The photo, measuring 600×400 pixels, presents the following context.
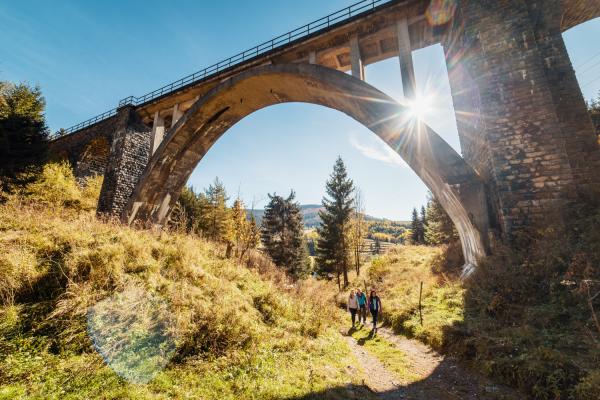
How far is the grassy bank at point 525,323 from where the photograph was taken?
378 cm

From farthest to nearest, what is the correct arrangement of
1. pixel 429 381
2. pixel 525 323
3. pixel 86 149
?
pixel 86 149
pixel 525 323
pixel 429 381

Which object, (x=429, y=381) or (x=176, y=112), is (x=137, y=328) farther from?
(x=176, y=112)

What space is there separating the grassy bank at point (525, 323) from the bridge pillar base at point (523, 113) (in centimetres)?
135

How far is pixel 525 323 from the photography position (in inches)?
198

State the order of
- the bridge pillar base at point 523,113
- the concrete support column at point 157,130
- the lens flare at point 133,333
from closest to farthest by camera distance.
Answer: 1. the lens flare at point 133,333
2. the bridge pillar base at point 523,113
3. the concrete support column at point 157,130

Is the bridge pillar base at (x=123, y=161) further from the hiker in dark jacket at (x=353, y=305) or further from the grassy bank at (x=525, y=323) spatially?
the grassy bank at (x=525, y=323)

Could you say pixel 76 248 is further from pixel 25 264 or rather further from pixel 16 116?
pixel 16 116

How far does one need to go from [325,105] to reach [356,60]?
2513mm

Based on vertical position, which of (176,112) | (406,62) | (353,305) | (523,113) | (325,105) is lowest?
(353,305)

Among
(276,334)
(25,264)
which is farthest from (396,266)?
(25,264)

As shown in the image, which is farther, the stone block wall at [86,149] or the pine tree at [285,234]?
the pine tree at [285,234]

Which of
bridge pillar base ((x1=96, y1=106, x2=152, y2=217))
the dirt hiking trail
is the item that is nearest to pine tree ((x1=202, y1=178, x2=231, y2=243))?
bridge pillar base ((x1=96, y1=106, x2=152, y2=217))

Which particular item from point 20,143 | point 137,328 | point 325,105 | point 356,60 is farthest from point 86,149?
point 137,328

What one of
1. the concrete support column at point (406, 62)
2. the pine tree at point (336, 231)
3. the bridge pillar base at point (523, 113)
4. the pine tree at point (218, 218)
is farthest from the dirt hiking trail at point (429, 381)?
the pine tree at point (218, 218)
